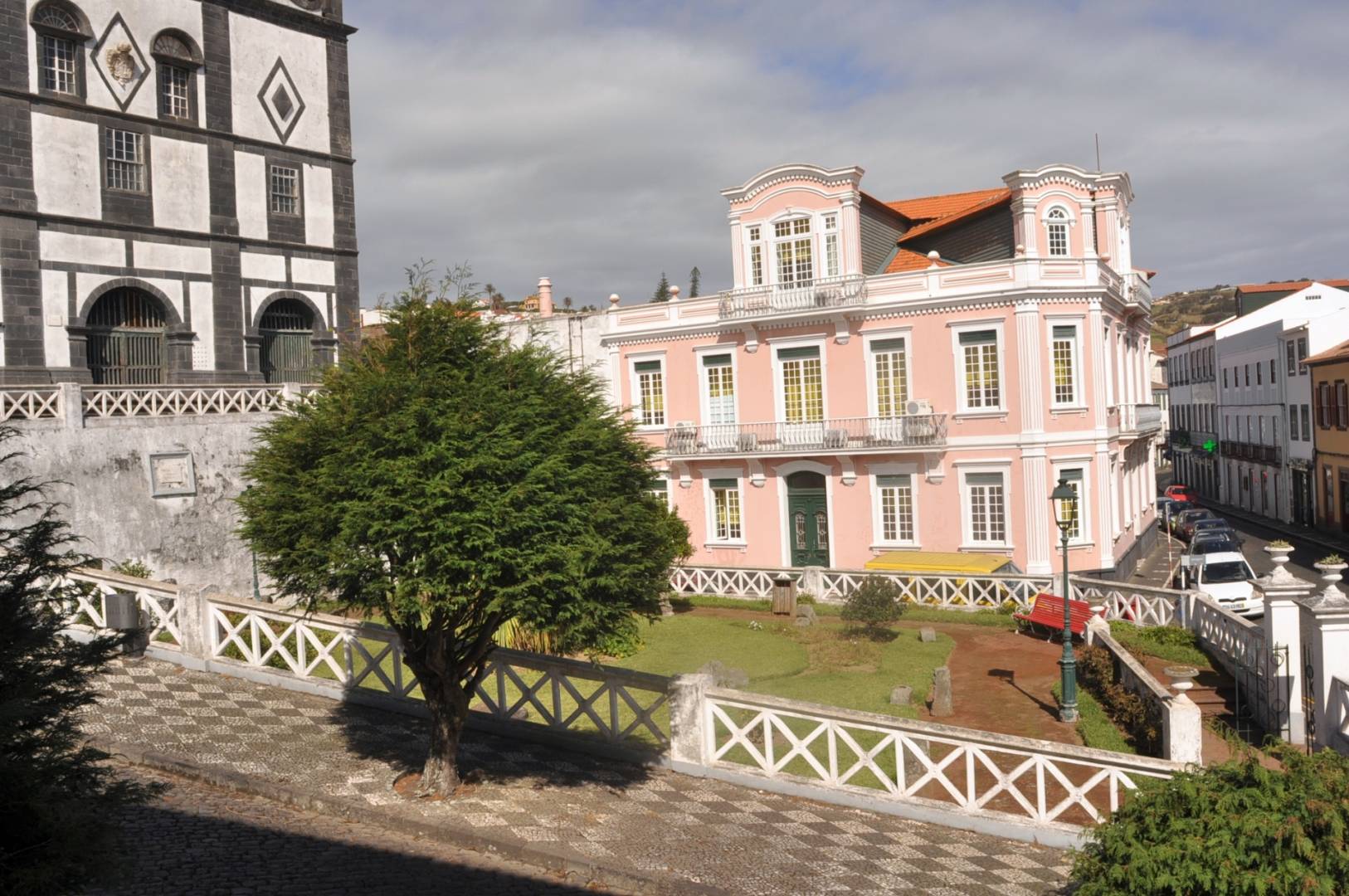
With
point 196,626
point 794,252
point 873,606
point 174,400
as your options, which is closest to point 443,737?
point 196,626

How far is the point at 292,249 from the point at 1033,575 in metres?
21.1

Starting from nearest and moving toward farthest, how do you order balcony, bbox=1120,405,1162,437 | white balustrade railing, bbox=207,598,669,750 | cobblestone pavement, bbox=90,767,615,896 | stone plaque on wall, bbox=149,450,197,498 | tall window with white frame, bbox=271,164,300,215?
cobblestone pavement, bbox=90,767,615,896 < white balustrade railing, bbox=207,598,669,750 < stone plaque on wall, bbox=149,450,197,498 < tall window with white frame, bbox=271,164,300,215 < balcony, bbox=1120,405,1162,437

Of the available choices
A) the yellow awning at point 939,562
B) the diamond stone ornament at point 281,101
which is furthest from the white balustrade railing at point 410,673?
the diamond stone ornament at point 281,101

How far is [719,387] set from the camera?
33.1 m

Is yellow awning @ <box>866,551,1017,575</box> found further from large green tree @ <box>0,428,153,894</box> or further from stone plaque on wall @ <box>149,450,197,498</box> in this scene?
large green tree @ <box>0,428,153,894</box>

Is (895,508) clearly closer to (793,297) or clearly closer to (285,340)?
(793,297)

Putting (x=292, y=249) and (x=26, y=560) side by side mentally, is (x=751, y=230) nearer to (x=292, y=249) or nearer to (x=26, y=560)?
(x=292, y=249)

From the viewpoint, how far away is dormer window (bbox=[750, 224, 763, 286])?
32.0 metres

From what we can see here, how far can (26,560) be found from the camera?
7148mm

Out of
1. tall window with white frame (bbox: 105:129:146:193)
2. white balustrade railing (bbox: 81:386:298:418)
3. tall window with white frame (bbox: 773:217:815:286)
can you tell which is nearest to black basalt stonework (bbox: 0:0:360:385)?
tall window with white frame (bbox: 105:129:146:193)

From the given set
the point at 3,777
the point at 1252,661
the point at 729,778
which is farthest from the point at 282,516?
the point at 1252,661

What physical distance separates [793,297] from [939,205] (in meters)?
7.46

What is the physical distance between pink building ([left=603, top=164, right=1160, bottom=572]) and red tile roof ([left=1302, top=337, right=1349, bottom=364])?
1229cm

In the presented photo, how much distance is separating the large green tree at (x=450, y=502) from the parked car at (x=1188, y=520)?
35991mm
